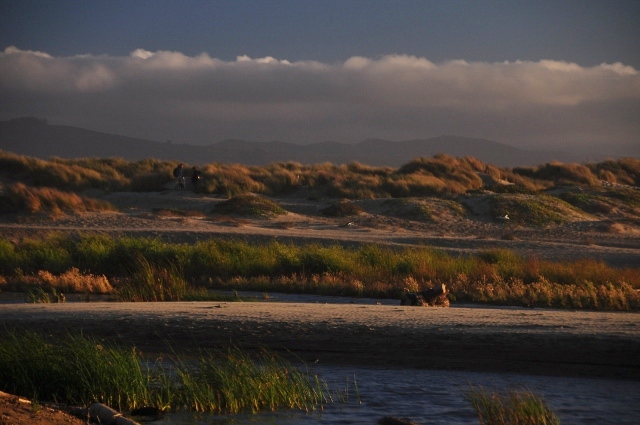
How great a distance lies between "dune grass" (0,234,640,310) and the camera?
17.9 m

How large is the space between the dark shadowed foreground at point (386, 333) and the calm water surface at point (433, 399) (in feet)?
1.55

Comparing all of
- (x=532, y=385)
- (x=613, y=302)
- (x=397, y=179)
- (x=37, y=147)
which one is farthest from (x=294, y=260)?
(x=37, y=147)

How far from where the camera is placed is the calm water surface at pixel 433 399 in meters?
9.26

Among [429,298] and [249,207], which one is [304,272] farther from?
[249,207]

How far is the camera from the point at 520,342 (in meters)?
12.3

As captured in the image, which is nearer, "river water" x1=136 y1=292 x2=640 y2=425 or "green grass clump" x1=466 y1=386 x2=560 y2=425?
"green grass clump" x1=466 y1=386 x2=560 y2=425

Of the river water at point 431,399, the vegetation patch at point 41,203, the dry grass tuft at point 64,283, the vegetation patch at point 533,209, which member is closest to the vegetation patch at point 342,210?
the vegetation patch at point 533,209

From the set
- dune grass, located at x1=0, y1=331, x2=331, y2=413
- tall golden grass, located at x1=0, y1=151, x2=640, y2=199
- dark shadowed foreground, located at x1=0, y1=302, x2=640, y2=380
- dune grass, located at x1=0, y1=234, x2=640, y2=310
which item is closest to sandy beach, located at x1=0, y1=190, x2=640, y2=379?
dark shadowed foreground, located at x1=0, y1=302, x2=640, y2=380

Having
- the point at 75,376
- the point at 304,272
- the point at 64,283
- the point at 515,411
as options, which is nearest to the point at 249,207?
the point at 304,272

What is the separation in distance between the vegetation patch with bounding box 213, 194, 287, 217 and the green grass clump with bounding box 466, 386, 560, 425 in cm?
2654

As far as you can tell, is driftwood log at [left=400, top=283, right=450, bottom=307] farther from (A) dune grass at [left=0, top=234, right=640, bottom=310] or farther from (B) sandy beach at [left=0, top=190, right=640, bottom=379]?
(A) dune grass at [left=0, top=234, right=640, bottom=310]

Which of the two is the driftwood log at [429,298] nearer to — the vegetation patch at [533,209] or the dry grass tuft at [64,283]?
the dry grass tuft at [64,283]

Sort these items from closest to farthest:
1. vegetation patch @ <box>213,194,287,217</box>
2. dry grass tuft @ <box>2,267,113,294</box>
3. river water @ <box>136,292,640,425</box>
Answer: river water @ <box>136,292,640,425</box> → dry grass tuft @ <box>2,267,113,294</box> → vegetation patch @ <box>213,194,287,217</box>

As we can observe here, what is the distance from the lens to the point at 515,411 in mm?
8414
